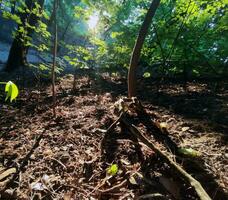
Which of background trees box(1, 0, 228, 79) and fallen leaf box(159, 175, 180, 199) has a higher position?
background trees box(1, 0, 228, 79)

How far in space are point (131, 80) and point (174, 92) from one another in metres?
1.27

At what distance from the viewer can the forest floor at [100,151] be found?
71.8 inches

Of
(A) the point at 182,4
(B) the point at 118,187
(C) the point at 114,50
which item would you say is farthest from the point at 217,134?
(C) the point at 114,50

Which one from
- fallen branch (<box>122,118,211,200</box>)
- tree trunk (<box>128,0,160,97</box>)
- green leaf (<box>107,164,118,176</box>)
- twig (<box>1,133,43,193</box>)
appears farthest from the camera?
tree trunk (<box>128,0,160,97</box>)

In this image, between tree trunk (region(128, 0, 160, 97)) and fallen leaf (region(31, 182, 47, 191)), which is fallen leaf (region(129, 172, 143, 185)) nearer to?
fallen leaf (region(31, 182, 47, 191))

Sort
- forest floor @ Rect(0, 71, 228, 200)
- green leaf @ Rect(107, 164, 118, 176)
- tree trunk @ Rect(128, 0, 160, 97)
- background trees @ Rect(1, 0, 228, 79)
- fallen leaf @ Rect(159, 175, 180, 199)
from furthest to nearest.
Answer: background trees @ Rect(1, 0, 228, 79), tree trunk @ Rect(128, 0, 160, 97), green leaf @ Rect(107, 164, 118, 176), forest floor @ Rect(0, 71, 228, 200), fallen leaf @ Rect(159, 175, 180, 199)

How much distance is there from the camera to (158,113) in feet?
10.3

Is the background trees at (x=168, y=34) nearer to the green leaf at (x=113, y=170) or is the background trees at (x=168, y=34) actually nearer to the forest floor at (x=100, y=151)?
the forest floor at (x=100, y=151)

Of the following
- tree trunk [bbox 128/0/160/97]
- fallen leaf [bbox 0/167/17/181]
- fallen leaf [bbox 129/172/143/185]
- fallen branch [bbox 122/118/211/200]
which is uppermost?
tree trunk [bbox 128/0/160/97]

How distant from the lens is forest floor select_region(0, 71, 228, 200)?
182cm

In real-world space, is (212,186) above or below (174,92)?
below

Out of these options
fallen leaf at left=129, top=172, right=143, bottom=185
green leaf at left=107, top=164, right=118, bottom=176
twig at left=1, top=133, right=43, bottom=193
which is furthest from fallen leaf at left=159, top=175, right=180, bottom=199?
twig at left=1, top=133, right=43, bottom=193

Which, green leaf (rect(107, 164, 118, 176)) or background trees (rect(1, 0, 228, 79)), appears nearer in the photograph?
green leaf (rect(107, 164, 118, 176))

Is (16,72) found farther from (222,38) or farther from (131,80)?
(222,38)
